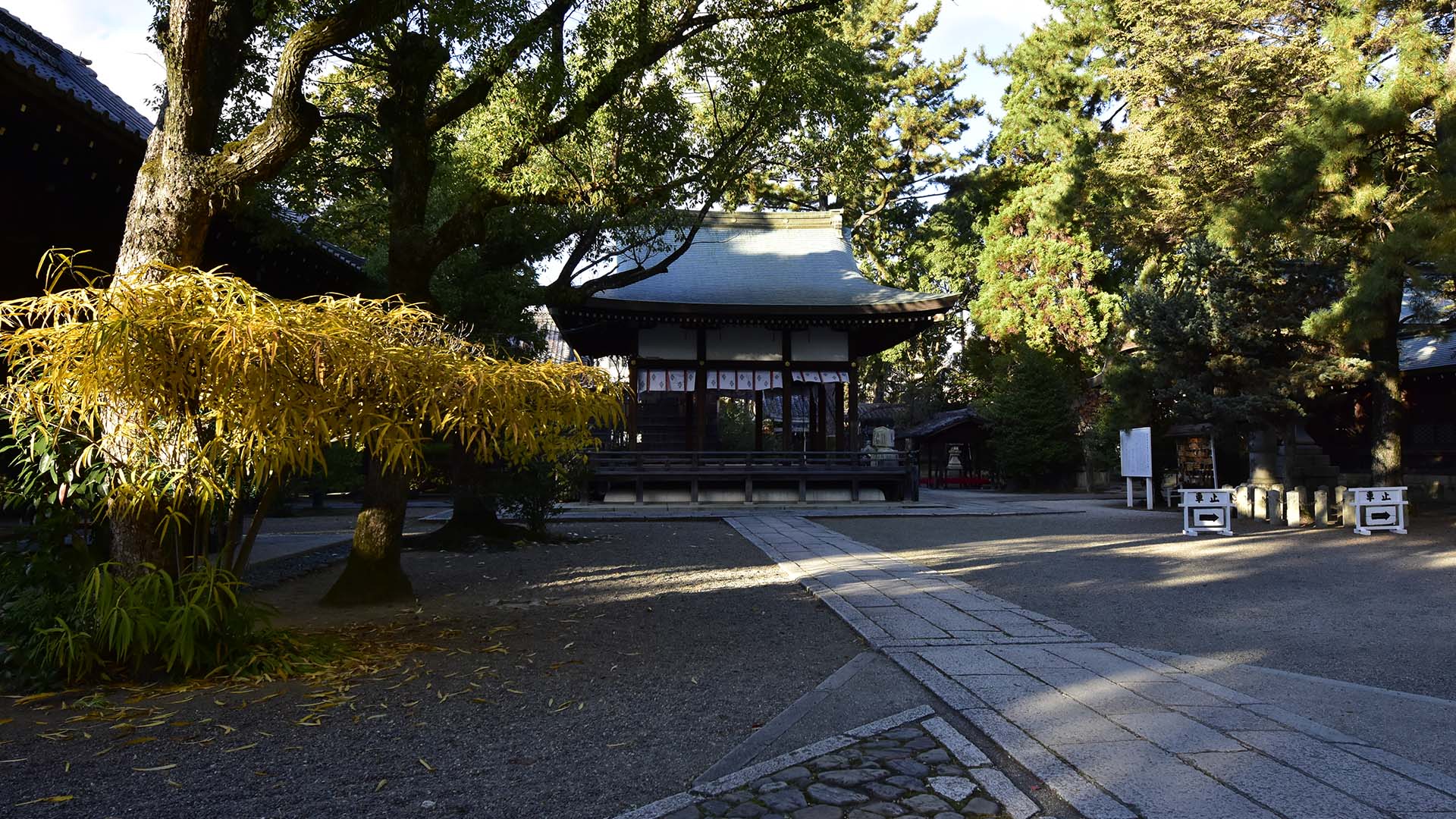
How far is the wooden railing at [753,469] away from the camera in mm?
17484

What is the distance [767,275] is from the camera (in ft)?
68.2

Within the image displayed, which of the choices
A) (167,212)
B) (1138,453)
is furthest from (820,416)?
(167,212)

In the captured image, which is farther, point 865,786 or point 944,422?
point 944,422

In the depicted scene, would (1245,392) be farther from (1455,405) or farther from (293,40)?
(293,40)

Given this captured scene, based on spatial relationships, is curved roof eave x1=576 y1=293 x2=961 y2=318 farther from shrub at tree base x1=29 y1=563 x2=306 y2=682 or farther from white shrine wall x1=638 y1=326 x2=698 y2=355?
shrub at tree base x1=29 y1=563 x2=306 y2=682

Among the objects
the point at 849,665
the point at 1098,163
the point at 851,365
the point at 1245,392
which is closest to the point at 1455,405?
the point at 1245,392

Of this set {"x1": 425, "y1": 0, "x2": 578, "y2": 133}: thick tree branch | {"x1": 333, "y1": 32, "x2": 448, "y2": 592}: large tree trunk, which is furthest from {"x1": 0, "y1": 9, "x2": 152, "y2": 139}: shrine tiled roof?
{"x1": 425, "y1": 0, "x2": 578, "y2": 133}: thick tree branch

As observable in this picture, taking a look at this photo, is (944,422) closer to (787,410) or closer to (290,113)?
(787,410)

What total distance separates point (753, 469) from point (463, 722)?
14.1 m

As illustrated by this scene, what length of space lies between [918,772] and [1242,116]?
13.7m

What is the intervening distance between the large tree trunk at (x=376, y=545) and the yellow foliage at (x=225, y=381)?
2.11 metres

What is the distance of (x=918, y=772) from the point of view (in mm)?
3027

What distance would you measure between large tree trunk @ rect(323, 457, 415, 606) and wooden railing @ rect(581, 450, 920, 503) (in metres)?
10.2

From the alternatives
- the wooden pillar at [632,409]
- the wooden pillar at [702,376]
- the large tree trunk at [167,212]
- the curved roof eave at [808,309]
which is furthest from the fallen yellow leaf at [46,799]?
the wooden pillar at [702,376]
